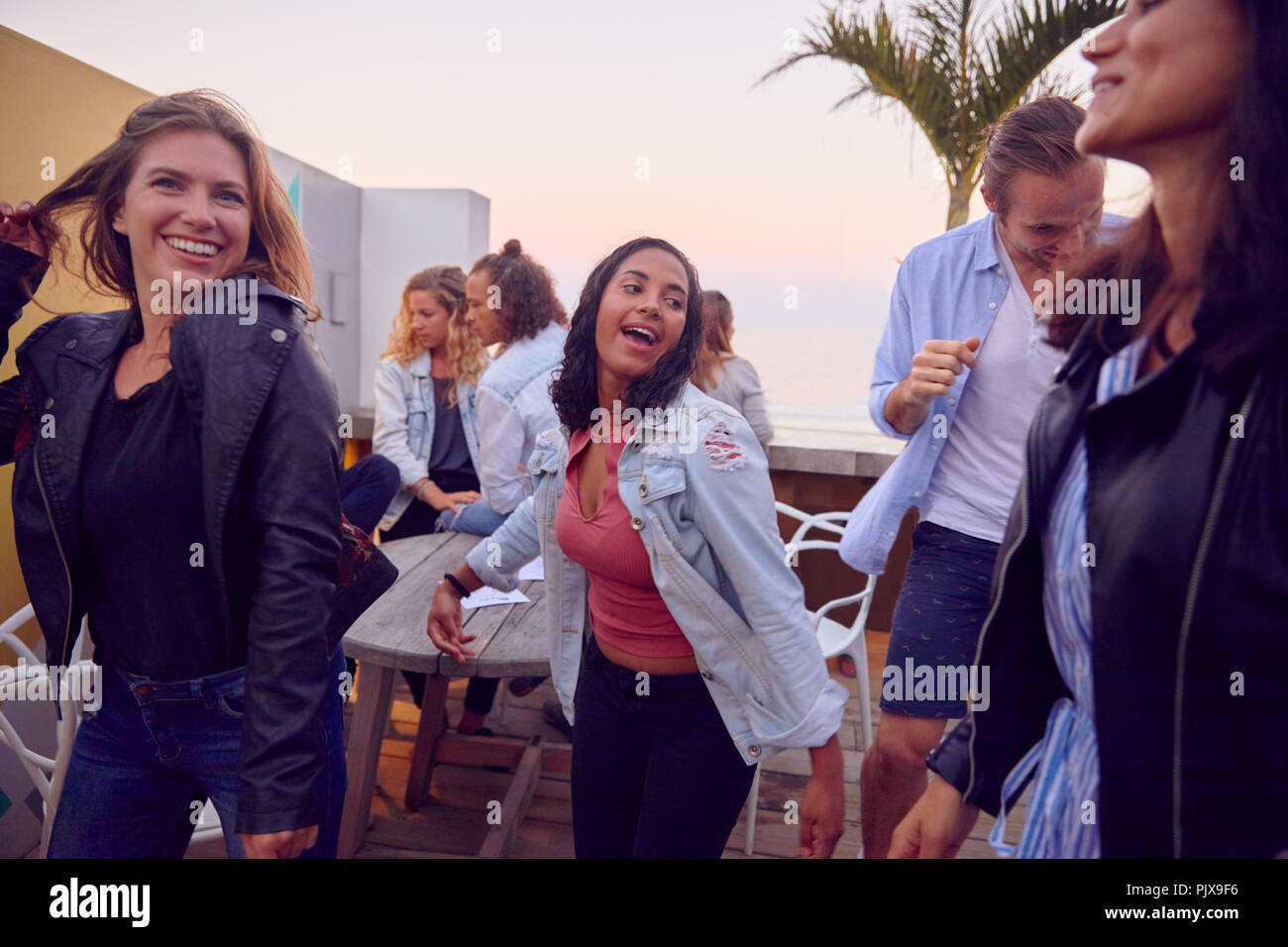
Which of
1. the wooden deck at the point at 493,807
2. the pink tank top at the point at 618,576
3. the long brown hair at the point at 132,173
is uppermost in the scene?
the long brown hair at the point at 132,173

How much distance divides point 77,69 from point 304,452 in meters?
2.34

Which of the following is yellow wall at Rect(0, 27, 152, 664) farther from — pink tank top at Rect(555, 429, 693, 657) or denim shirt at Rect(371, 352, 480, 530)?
pink tank top at Rect(555, 429, 693, 657)

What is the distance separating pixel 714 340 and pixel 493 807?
8.60 feet

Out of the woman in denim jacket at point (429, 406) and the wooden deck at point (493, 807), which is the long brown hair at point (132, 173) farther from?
the woman in denim jacket at point (429, 406)

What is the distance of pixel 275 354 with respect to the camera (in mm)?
1147

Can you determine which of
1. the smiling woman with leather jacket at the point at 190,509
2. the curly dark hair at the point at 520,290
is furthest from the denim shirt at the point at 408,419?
the smiling woman with leather jacket at the point at 190,509

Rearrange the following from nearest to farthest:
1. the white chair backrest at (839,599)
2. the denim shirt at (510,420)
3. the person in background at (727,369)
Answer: the white chair backrest at (839,599) → the denim shirt at (510,420) → the person in background at (727,369)

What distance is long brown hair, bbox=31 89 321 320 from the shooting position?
49.9 inches

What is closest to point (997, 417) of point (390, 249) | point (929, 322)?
point (929, 322)

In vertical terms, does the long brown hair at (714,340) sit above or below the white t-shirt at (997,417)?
above

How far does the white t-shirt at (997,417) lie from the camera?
171cm
